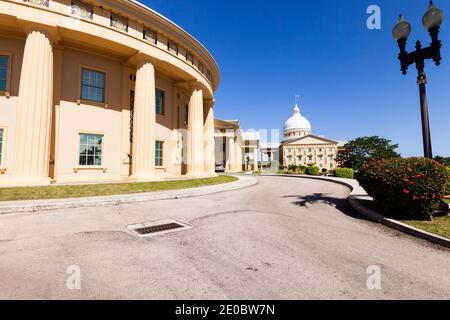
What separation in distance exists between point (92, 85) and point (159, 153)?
658 centimetres

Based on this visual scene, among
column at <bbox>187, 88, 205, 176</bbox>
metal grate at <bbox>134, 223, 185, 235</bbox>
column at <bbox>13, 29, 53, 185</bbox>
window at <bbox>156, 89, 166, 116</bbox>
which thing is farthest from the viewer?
column at <bbox>187, 88, 205, 176</bbox>

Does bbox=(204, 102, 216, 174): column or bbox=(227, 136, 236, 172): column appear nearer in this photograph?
bbox=(204, 102, 216, 174): column

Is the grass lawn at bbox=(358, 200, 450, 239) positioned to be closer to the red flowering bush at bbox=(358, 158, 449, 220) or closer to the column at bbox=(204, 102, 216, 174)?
the red flowering bush at bbox=(358, 158, 449, 220)

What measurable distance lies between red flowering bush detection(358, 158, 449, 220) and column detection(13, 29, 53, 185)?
14.7 metres

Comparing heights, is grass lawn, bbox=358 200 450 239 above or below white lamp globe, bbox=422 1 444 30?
below

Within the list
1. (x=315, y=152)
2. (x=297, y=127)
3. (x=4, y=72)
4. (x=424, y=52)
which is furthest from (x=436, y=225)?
(x=297, y=127)

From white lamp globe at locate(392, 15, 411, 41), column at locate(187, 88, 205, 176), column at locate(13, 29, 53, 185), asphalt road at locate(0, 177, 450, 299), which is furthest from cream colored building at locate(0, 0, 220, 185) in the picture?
white lamp globe at locate(392, 15, 411, 41)

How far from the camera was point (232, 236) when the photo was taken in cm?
486

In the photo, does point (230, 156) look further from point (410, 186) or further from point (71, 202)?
point (410, 186)

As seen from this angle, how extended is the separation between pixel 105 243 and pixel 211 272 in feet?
8.01

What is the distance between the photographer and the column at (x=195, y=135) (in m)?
19.0

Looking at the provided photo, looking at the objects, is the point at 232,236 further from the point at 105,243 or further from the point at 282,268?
the point at 105,243

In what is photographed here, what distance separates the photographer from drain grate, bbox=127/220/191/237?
505 cm
